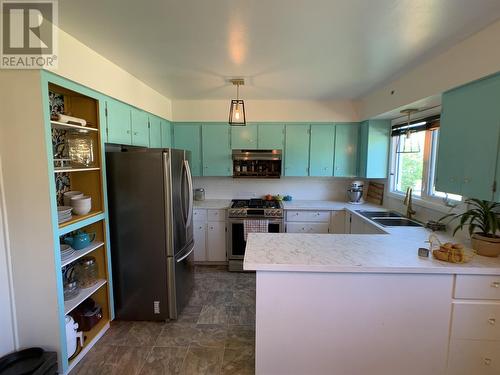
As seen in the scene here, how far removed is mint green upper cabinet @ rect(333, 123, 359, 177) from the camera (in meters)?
3.72

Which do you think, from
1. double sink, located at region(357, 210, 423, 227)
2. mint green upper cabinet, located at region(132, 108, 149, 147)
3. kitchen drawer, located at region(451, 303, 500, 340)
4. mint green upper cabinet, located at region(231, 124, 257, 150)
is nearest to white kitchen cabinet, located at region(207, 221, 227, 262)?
mint green upper cabinet, located at region(231, 124, 257, 150)

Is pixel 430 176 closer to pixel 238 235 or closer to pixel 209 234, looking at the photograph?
pixel 238 235

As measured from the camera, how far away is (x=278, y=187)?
4.15 meters

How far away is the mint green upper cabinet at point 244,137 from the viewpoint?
12.3 feet

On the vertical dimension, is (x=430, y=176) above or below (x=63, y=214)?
above

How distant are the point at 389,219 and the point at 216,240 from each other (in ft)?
7.57

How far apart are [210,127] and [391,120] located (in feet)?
8.57

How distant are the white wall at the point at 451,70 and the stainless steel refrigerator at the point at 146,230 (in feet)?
7.76

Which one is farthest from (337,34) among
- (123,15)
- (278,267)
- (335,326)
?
(335,326)

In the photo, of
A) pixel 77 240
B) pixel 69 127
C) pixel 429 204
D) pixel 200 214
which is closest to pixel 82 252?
pixel 77 240

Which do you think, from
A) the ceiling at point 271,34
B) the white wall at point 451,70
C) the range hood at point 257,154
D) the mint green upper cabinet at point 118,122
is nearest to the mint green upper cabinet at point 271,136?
the range hood at point 257,154

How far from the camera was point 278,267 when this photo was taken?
1.56 metres

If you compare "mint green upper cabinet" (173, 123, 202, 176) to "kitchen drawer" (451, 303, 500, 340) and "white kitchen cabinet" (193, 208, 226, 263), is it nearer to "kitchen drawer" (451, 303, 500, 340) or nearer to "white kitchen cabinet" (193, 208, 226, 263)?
"white kitchen cabinet" (193, 208, 226, 263)

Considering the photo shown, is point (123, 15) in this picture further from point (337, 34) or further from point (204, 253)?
point (204, 253)
